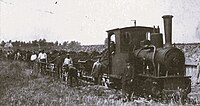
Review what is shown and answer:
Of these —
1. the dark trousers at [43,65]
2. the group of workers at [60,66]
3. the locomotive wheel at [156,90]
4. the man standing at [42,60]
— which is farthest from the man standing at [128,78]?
the man standing at [42,60]

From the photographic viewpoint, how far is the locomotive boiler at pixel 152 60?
33.2 ft

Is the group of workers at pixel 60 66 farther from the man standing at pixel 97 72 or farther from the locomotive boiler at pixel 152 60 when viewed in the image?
the locomotive boiler at pixel 152 60

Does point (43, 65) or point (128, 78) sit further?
point (43, 65)

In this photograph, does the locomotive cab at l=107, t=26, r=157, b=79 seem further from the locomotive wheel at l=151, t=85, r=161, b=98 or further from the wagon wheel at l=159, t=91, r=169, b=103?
the wagon wheel at l=159, t=91, r=169, b=103

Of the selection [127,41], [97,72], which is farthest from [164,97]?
[97,72]

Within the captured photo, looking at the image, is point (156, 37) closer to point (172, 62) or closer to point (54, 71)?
point (172, 62)

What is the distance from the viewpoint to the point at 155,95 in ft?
33.6

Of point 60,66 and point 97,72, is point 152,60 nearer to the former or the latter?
point 97,72

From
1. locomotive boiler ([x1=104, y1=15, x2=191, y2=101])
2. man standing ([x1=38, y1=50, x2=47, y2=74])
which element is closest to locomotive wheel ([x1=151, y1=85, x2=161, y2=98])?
locomotive boiler ([x1=104, y1=15, x2=191, y2=101])

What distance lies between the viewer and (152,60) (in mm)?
10445

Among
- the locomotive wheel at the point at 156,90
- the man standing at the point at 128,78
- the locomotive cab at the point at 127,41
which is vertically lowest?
the locomotive wheel at the point at 156,90

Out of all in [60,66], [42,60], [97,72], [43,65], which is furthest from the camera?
[42,60]

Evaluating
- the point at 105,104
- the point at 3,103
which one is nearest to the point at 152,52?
the point at 105,104

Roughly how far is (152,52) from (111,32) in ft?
9.88
